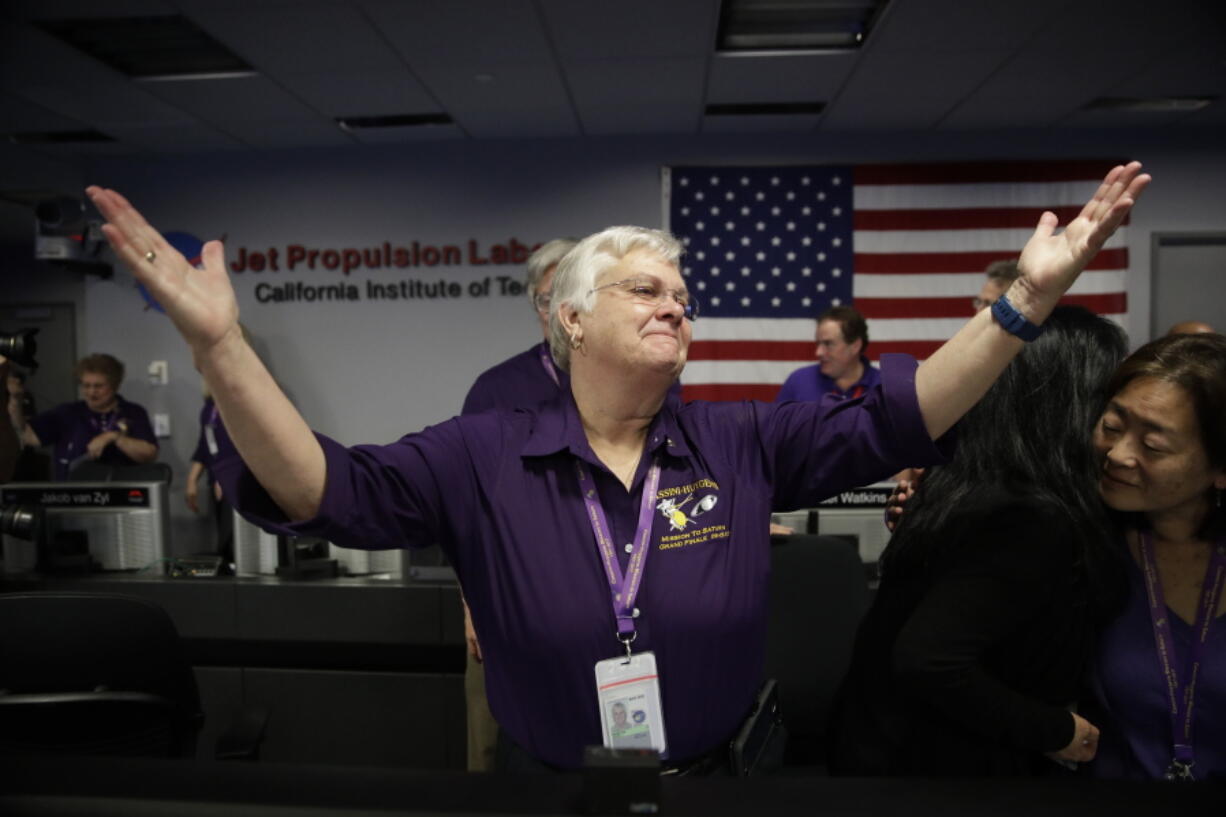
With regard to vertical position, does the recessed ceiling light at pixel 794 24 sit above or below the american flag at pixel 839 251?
above

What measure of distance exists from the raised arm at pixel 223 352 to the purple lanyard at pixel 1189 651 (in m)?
1.22

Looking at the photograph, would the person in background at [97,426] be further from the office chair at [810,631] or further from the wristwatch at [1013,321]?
the wristwatch at [1013,321]

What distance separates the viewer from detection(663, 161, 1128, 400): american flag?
16.5ft

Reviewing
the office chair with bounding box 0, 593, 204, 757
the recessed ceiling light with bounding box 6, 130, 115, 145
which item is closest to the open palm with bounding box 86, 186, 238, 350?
the office chair with bounding box 0, 593, 204, 757

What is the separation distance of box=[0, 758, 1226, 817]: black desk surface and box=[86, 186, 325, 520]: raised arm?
0.38 meters

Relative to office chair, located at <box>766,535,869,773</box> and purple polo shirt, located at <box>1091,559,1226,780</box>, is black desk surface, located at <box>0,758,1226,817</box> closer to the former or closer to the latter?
purple polo shirt, located at <box>1091,559,1226,780</box>

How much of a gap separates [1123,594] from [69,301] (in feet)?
25.9

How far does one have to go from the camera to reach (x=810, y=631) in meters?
1.91

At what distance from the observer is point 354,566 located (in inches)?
110

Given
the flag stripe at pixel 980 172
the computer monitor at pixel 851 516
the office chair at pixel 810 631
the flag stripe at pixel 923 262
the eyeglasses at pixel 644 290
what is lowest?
the office chair at pixel 810 631

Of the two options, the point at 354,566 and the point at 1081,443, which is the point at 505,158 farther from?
the point at 1081,443

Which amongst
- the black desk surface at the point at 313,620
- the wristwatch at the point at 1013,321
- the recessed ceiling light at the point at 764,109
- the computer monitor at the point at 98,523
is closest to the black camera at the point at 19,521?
the black desk surface at the point at 313,620

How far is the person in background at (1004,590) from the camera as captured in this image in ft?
3.48

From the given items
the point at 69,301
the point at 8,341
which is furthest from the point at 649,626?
the point at 69,301
